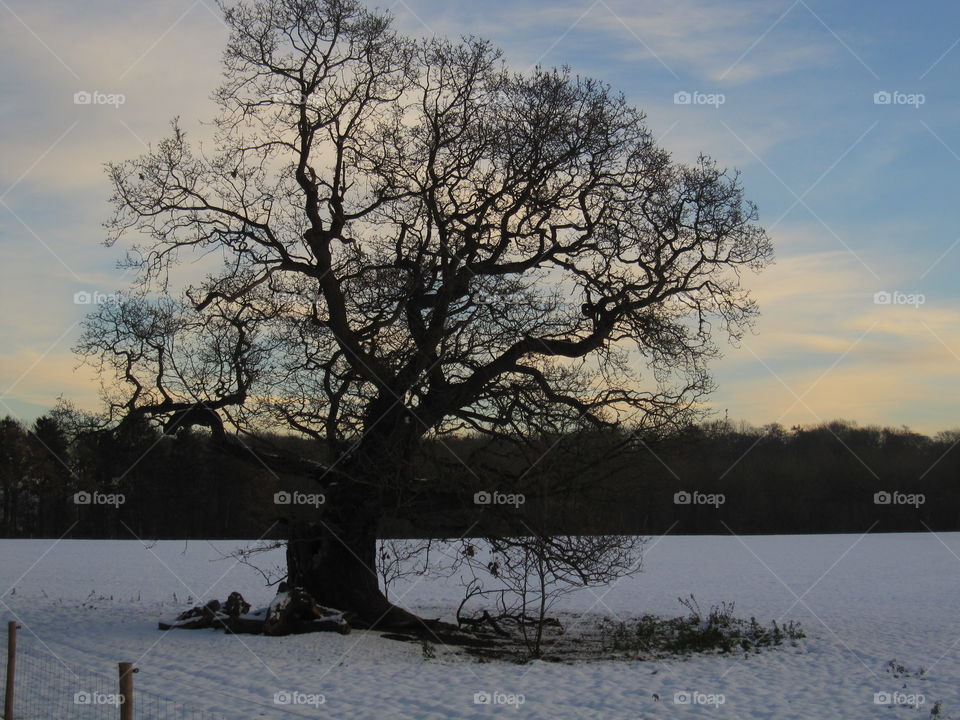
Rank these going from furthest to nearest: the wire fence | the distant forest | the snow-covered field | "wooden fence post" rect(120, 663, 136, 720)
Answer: the distant forest
the snow-covered field
the wire fence
"wooden fence post" rect(120, 663, 136, 720)

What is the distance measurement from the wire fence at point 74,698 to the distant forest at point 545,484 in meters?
5.09

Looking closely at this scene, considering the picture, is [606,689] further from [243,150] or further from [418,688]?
[243,150]

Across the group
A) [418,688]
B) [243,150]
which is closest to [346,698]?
[418,688]

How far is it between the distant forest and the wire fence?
509cm

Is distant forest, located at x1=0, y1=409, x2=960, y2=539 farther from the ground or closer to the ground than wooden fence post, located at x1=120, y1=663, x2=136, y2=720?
farther from the ground

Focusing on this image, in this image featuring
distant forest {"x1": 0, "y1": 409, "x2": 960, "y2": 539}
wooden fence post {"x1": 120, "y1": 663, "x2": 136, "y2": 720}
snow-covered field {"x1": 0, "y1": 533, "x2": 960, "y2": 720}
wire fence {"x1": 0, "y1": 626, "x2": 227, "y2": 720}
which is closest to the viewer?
wooden fence post {"x1": 120, "y1": 663, "x2": 136, "y2": 720}

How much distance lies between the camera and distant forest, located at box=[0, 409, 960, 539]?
1831cm

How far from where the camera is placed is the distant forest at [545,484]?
60.1ft

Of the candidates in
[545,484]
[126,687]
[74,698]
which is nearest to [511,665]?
[545,484]

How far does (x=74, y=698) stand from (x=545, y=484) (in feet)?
27.4

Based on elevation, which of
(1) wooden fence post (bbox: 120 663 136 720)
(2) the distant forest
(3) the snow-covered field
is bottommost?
(3) the snow-covered field

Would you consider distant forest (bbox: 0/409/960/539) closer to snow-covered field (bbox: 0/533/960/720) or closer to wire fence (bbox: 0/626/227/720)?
snow-covered field (bbox: 0/533/960/720)

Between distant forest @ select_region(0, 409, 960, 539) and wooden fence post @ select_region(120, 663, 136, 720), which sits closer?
wooden fence post @ select_region(120, 663, 136, 720)

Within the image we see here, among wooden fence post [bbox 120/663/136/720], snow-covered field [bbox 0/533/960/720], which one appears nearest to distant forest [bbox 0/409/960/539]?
snow-covered field [bbox 0/533/960/720]
